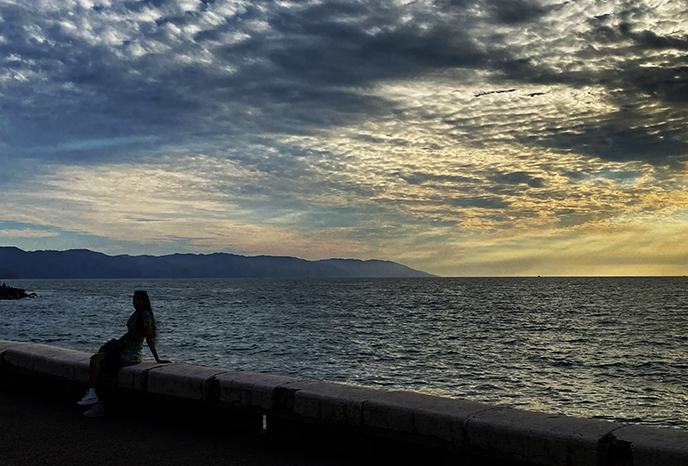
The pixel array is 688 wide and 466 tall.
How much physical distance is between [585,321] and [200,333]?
34711 millimetres

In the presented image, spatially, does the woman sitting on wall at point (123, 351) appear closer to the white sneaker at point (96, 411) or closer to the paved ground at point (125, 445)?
the white sneaker at point (96, 411)

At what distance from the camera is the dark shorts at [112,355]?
6.72 m

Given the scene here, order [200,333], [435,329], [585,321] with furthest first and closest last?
1. [585,321]
2. [435,329]
3. [200,333]

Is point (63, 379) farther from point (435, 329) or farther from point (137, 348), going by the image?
point (435, 329)

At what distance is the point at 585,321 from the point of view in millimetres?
52938

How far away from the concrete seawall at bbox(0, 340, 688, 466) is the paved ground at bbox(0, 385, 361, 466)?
206 mm

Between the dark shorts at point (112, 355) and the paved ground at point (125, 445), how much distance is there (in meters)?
0.56

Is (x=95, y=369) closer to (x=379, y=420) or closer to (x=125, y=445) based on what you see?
(x=125, y=445)

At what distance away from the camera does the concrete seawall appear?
4016 millimetres

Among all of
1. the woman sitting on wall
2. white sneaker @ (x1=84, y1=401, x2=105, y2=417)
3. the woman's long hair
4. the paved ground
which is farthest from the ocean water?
white sneaker @ (x1=84, y1=401, x2=105, y2=417)

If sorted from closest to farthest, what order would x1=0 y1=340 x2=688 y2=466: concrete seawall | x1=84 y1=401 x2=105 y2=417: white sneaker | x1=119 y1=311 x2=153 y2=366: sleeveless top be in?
x1=0 y1=340 x2=688 y2=466: concrete seawall
x1=84 y1=401 x2=105 y2=417: white sneaker
x1=119 y1=311 x2=153 y2=366: sleeveless top

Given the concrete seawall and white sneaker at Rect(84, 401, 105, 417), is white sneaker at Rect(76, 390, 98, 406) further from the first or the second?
the concrete seawall

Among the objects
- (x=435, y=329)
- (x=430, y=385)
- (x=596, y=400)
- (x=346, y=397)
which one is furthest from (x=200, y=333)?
(x=346, y=397)

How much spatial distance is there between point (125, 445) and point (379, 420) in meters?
2.44
